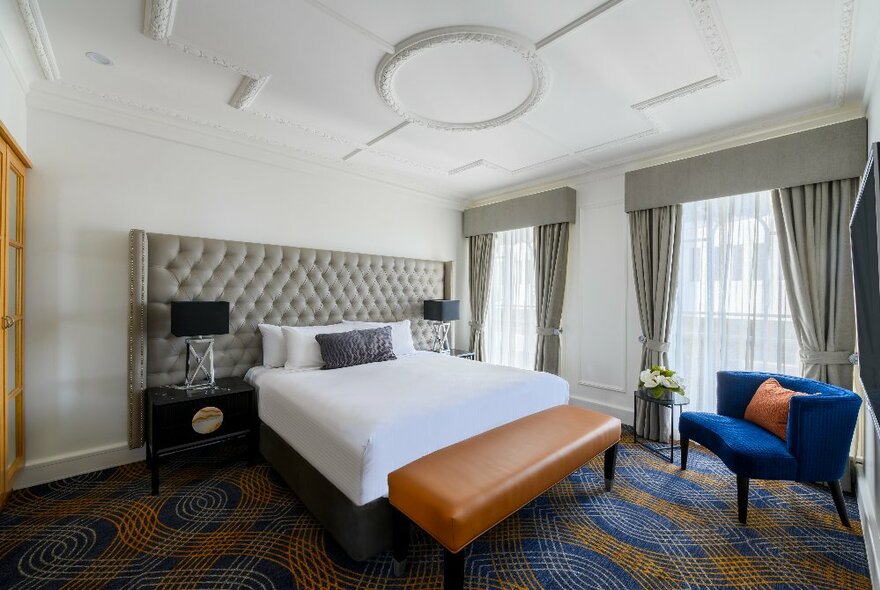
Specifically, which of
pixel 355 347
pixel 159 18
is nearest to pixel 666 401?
pixel 355 347

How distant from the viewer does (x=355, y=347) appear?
3676 millimetres

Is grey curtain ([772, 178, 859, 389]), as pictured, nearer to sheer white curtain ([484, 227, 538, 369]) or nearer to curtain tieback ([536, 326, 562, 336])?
curtain tieback ([536, 326, 562, 336])

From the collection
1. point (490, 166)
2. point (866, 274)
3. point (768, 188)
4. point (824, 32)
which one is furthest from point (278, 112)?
point (768, 188)

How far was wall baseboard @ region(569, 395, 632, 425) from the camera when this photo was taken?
13.8 ft

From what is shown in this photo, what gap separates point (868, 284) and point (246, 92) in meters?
3.86

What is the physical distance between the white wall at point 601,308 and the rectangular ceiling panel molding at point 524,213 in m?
0.19

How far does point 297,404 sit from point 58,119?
114 inches

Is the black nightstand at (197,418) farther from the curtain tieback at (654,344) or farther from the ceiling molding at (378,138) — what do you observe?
the curtain tieback at (654,344)

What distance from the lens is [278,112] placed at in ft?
10.3

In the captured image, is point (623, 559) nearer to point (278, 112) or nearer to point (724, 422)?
point (724, 422)

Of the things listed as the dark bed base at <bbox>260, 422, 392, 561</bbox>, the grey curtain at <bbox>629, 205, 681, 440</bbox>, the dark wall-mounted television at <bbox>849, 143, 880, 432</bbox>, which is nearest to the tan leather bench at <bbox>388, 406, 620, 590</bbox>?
the dark bed base at <bbox>260, 422, 392, 561</bbox>

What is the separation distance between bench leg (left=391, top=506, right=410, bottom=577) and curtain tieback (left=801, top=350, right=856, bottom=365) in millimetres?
3366

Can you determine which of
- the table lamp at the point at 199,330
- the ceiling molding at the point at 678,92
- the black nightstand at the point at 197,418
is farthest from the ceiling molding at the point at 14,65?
the ceiling molding at the point at 678,92

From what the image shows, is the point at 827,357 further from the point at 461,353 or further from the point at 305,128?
the point at 305,128
